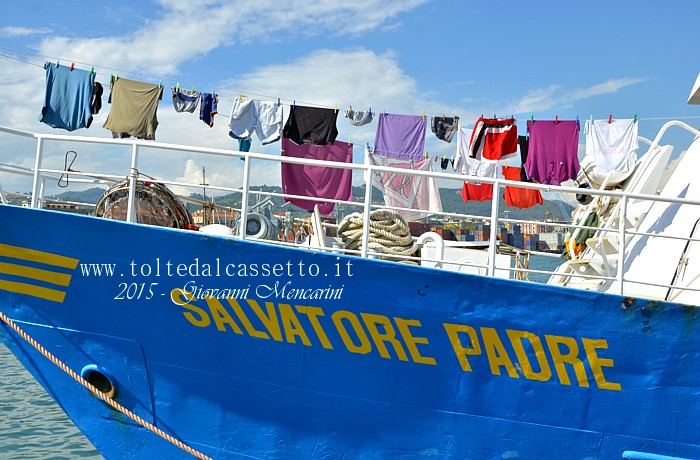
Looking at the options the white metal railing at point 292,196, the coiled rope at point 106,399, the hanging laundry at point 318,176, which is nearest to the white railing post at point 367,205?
the white metal railing at point 292,196

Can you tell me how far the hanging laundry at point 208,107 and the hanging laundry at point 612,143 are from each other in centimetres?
691

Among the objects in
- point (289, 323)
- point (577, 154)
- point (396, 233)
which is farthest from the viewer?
point (577, 154)

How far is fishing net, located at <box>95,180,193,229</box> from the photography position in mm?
5500

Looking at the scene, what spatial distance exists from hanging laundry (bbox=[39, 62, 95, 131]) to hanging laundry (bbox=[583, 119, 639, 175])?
8.82 m

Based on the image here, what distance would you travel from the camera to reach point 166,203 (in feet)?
18.5

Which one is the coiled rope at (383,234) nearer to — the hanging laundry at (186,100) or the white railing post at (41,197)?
the white railing post at (41,197)

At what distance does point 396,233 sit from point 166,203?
268 centimetres

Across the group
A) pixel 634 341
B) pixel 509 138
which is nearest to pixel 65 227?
pixel 634 341

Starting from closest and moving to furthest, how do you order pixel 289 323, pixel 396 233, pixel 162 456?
pixel 289 323
pixel 162 456
pixel 396 233

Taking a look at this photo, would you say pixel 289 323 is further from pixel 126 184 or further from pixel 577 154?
pixel 577 154

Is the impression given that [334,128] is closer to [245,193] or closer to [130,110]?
[130,110]

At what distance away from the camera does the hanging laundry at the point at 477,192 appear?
13.1m

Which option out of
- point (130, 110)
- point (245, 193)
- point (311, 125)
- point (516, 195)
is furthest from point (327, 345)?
point (516, 195)

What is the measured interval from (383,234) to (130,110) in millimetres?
5978
